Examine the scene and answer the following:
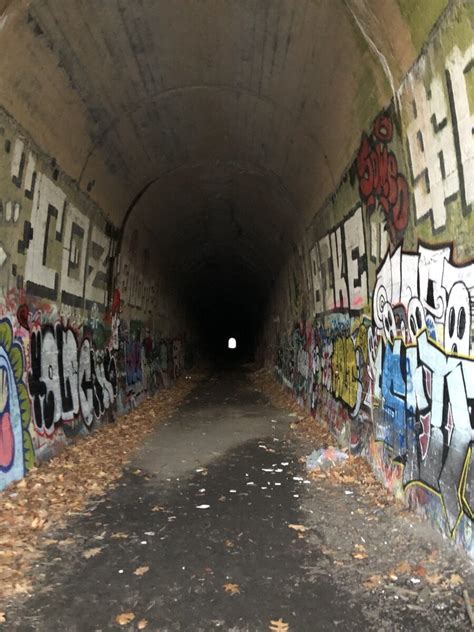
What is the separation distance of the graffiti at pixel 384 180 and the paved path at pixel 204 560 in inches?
130

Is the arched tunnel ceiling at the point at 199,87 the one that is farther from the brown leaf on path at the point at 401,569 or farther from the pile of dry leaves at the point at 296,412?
the brown leaf on path at the point at 401,569

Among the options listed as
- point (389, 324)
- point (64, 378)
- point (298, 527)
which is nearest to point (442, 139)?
point (389, 324)

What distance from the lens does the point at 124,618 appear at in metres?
3.53

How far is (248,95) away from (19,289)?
4.97 metres

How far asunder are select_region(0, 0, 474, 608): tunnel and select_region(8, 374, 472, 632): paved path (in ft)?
3.84

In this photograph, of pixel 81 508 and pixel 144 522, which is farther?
pixel 81 508

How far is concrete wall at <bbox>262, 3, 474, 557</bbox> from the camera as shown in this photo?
4.14 m

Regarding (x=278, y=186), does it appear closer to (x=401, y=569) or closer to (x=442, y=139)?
(x=442, y=139)

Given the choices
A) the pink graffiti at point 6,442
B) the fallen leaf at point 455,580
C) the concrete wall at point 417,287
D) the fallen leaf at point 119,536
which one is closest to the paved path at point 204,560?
the fallen leaf at point 119,536

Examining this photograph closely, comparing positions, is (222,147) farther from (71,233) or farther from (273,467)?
(273,467)

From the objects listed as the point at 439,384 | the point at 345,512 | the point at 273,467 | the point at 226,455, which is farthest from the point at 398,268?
the point at 226,455

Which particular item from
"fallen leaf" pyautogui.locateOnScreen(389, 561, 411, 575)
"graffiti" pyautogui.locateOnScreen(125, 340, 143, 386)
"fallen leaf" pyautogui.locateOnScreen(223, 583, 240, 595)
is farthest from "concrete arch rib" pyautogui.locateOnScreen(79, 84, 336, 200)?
"fallen leaf" pyautogui.locateOnScreen(223, 583, 240, 595)

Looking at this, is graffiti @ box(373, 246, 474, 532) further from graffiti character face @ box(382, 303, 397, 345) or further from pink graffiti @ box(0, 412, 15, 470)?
pink graffiti @ box(0, 412, 15, 470)

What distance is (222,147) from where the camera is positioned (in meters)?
10.9
